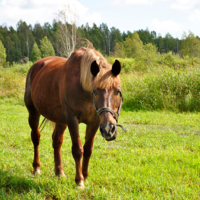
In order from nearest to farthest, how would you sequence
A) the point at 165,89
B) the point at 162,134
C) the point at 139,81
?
the point at 162,134 → the point at 165,89 → the point at 139,81

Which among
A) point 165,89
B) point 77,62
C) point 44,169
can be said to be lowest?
point 44,169

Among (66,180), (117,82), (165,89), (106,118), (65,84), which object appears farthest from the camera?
(165,89)

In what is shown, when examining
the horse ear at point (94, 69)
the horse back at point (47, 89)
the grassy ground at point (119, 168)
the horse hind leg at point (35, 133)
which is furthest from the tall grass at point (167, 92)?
the horse ear at point (94, 69)

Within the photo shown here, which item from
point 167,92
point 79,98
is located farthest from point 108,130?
point 167,92

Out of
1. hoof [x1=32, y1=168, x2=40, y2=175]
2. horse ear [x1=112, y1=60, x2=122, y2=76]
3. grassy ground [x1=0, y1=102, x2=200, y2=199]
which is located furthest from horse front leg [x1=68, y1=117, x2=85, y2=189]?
hoof [x1=32, y1=168, x2=40, y2=175]

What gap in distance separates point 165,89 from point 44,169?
719 centimetres

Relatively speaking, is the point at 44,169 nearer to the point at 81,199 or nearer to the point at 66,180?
the point at 66,180

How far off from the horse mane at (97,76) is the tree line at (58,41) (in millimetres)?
44229

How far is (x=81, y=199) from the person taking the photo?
239 centimetres

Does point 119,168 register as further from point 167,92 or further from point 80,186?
point 167,92

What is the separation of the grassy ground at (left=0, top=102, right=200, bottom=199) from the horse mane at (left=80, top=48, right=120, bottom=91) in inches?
51.0

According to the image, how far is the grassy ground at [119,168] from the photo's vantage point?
8.34ft

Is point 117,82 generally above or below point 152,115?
above

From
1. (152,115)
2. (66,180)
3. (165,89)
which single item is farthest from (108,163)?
(165,89)
